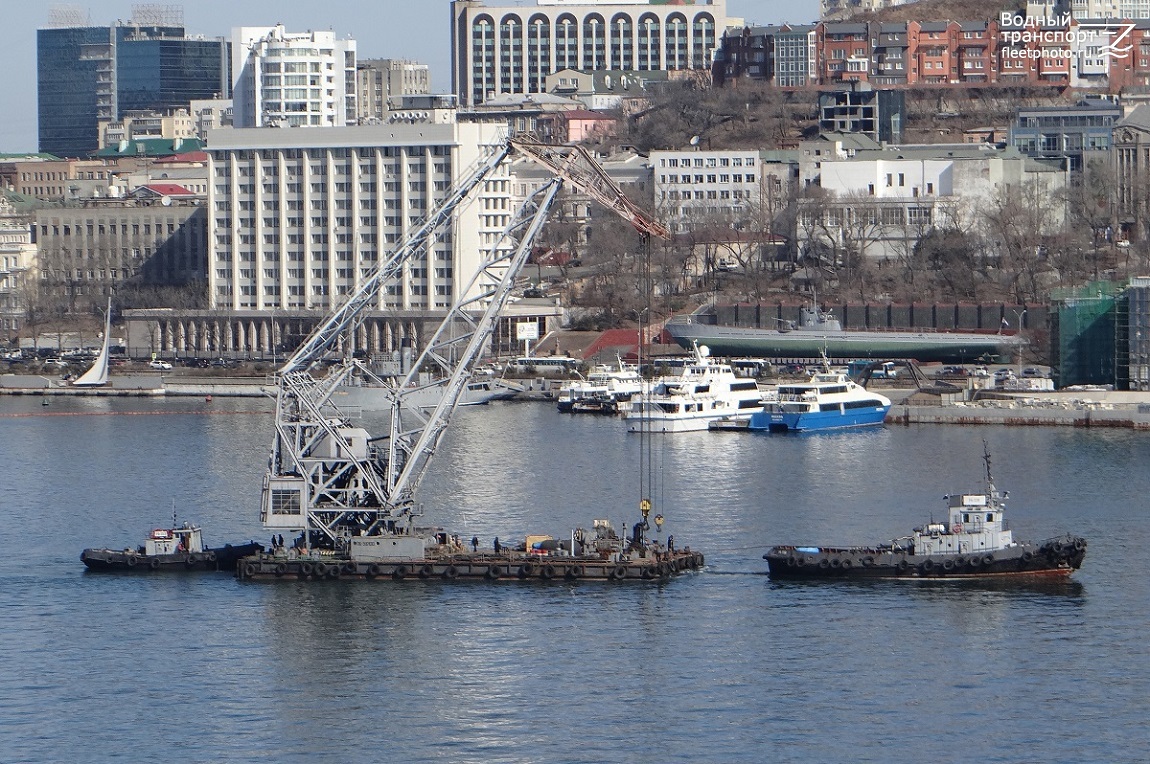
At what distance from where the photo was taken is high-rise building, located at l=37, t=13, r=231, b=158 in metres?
176

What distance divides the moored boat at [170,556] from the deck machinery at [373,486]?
111 cm

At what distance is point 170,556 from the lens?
41.4 metres

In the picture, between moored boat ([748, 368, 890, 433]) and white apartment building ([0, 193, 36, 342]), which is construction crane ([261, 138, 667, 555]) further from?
white apartment building ([0, 193, 36, 342])

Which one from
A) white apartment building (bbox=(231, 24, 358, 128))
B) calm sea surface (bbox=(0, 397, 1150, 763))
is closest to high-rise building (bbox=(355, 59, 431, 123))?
white apartment building (bbox=(231, 24, 358, 128))

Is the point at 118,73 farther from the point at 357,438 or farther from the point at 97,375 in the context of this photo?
the point at 357,438

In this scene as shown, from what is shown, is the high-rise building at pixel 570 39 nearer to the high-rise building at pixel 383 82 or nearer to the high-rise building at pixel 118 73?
the high-rise building at pixel 383 82

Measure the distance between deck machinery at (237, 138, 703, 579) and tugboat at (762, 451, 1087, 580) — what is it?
221 cm

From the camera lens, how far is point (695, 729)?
3139 centimetres

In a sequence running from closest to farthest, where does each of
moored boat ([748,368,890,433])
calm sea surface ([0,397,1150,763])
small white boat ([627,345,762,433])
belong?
1. calm sea surface ([0,397,1150,763])
2. small white boat ([627,345,762,433])
3. moored boat ([748,368,890,433])

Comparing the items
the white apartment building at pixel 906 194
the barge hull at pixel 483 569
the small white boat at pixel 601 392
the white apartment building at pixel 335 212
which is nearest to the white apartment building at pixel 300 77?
the white apartment building at pixel 335 212

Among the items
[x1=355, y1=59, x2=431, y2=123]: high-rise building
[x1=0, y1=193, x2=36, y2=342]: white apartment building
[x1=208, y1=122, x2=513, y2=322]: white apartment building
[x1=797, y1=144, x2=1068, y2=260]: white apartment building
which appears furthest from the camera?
[x1=355, y1=59, x2=431, y2=123]: high-rise building

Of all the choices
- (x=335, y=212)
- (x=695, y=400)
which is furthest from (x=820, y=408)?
(x=335, y=212)

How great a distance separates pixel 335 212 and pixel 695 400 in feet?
113

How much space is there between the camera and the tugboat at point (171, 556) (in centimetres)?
4138
